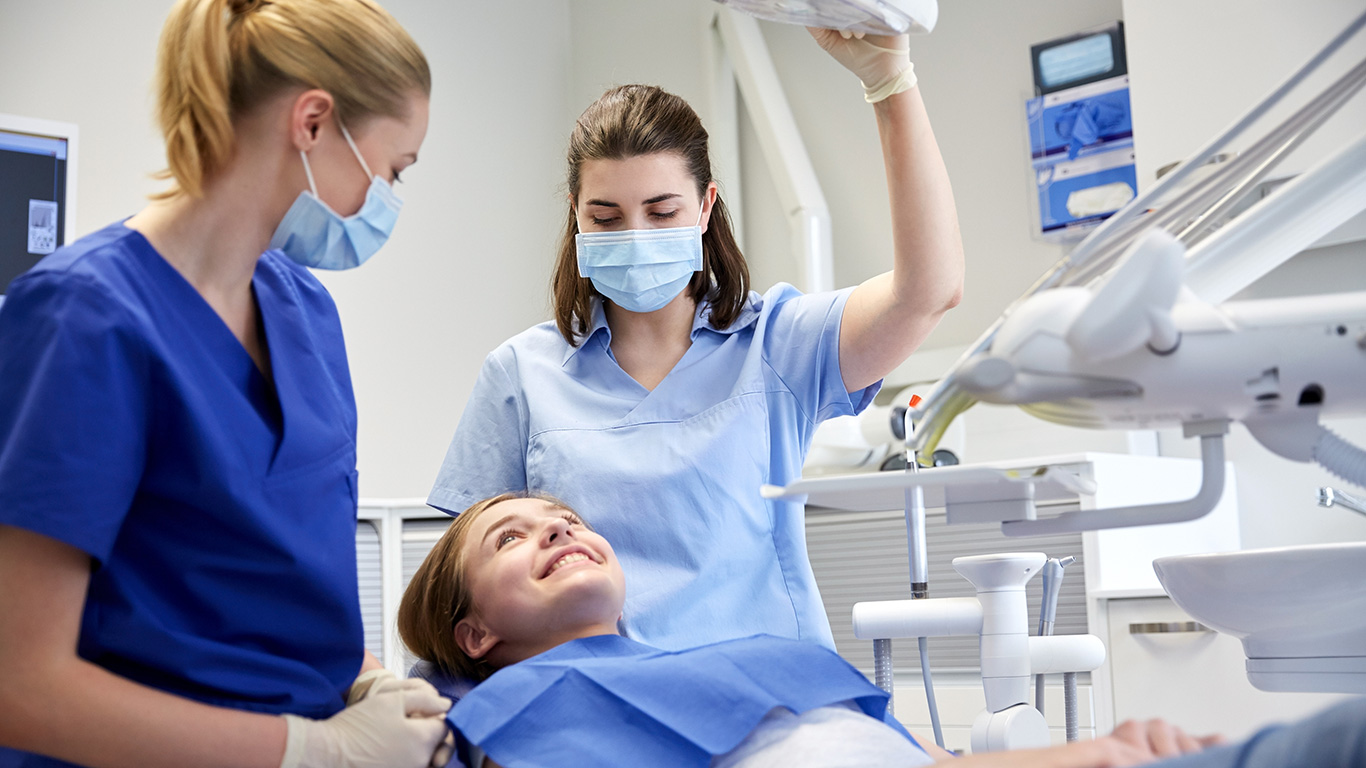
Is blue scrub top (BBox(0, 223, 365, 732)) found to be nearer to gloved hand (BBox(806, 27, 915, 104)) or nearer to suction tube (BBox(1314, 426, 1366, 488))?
gloved hand (BBox(806, 27, 915, 104))

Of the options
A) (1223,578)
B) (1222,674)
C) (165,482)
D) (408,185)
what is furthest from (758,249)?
(165,482)

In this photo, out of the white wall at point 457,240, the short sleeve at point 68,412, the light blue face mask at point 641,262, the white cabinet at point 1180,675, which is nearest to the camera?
the short sleeve at point 68,412

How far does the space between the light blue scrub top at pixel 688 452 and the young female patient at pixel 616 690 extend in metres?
0.07

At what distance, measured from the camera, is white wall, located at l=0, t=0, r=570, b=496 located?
2.77 metres

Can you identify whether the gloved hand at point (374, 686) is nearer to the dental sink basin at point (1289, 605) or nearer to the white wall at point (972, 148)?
the dental sink basin at point (1289, 605)

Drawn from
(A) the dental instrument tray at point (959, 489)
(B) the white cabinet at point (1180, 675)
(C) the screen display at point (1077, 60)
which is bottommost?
(B) the white cabinet at point (1180, 675)

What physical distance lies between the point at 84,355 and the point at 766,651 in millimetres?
738

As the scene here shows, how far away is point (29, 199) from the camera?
2352 millimetres

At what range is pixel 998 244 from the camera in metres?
3.10

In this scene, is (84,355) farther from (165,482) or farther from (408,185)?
(408,185)

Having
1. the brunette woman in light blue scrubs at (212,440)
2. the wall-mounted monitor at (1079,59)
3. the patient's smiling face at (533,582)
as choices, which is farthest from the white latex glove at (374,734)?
the wall-mounted monitor at (1079,59)

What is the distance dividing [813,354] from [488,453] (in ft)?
1.59

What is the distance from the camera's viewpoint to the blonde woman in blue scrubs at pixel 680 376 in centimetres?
145

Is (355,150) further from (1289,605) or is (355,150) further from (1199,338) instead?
(1289,605)
